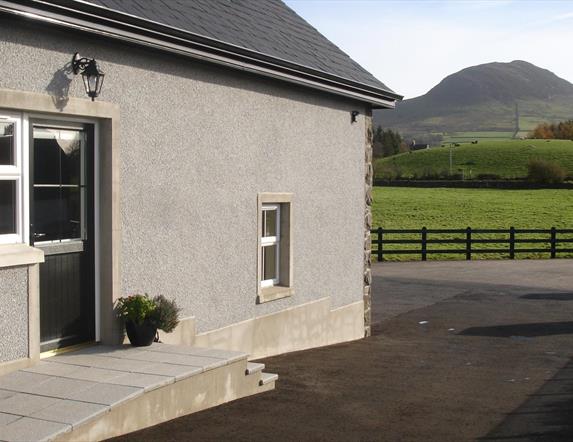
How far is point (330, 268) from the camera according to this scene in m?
12.3

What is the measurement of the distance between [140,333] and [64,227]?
121 cm

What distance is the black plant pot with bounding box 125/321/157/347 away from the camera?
759 centimetres

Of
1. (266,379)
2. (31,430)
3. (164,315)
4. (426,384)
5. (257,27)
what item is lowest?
(426,384)

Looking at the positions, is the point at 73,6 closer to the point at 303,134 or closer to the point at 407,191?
the point at 303,134

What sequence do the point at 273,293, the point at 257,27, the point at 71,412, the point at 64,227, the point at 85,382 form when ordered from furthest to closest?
the point at 257,27 < the point at 273,293 < the point at 64,227 < the point at 85,382 < the point at 71,412

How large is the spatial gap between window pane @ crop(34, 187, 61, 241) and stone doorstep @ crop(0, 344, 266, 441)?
109 centimetres

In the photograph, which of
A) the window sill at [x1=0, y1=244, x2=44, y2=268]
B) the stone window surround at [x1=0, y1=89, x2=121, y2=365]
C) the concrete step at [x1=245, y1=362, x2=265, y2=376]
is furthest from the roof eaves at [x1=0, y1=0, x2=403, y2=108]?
the concrete step at [x1=245, y1=362, x2=265, y2=376]

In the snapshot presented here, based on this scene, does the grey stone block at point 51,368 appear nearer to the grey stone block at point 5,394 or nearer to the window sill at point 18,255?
the grey stone block at point 5,394

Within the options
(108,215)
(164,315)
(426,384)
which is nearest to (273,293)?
(426,384)

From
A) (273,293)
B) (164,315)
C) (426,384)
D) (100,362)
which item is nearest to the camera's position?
(100,362)

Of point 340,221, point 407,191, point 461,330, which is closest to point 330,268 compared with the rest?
point 340,221

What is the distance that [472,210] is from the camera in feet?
155

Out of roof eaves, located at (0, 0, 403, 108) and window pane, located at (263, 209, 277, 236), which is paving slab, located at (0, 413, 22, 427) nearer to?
roof eaves, located at (0, 0, 403, 108)

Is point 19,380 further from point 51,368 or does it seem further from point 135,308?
point 135,308
